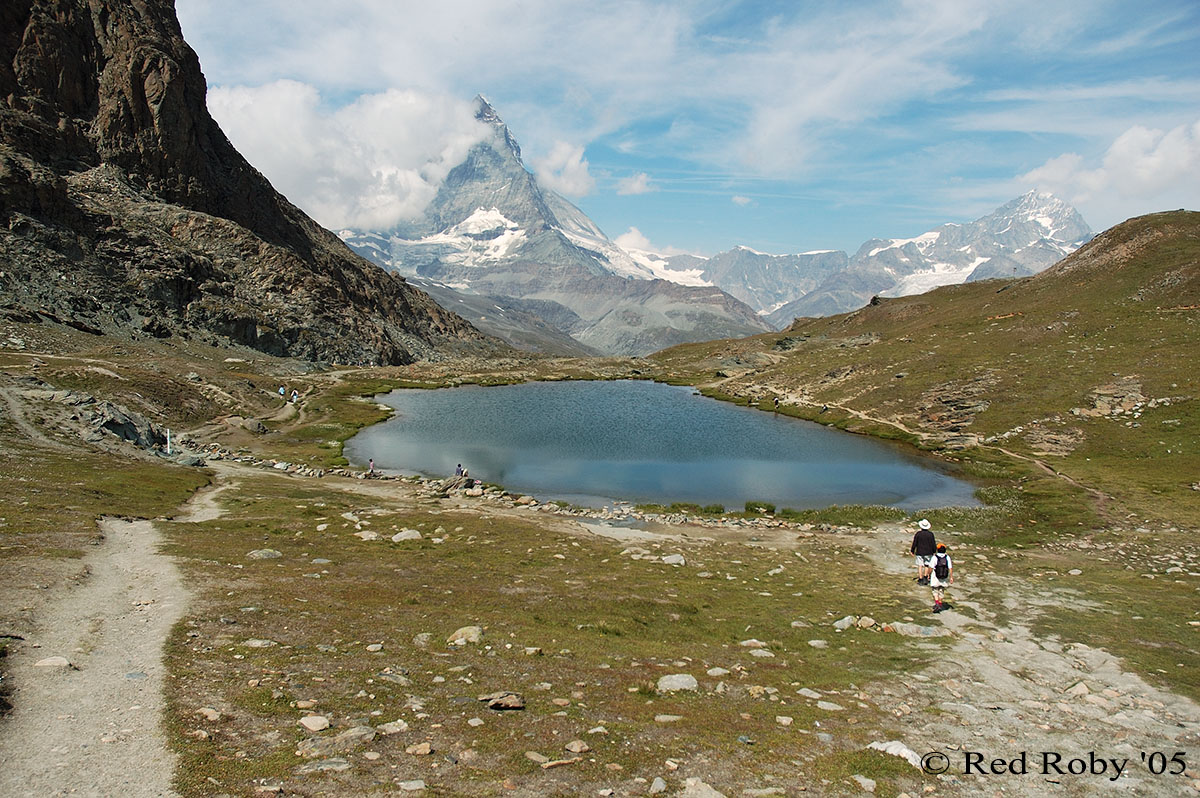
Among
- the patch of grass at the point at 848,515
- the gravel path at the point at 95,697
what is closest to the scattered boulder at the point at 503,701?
the gravel path at the point at 95,697

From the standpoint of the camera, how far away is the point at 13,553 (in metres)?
20.1

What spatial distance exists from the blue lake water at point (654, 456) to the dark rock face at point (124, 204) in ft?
202

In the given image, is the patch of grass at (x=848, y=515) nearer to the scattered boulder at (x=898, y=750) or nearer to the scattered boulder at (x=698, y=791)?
the scattered boulder at (x=898, y=750)

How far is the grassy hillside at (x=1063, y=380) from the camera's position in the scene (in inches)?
2206

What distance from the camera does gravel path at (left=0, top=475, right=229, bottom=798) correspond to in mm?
9609

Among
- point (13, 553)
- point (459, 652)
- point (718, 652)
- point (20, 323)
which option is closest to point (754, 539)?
point (718, 652)

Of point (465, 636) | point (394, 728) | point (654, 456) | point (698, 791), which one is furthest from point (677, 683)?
point (654, 456)

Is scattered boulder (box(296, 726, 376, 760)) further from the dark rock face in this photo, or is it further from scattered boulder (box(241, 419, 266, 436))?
the dark rock face

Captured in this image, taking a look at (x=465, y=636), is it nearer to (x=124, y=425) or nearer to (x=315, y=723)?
(x=315, y=723)

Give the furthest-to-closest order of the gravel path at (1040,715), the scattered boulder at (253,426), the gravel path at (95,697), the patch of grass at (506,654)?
the scattered boulder at (253,426) → the gravel path at (1040,715) → the patch of grass at (506,654) → the gravel path at (95,697)

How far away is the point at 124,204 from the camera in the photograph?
15350cm

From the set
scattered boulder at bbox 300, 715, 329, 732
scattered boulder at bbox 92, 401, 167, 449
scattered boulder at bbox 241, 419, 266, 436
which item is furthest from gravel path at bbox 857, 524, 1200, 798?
scattered boulder at bbox 241, 419, 266, 436

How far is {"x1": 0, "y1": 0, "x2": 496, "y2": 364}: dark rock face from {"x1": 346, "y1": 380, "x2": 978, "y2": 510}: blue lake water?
61573 mm

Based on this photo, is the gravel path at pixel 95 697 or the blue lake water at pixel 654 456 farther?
the blue lake water at pixel 654 456
